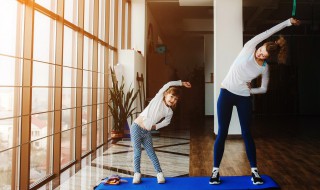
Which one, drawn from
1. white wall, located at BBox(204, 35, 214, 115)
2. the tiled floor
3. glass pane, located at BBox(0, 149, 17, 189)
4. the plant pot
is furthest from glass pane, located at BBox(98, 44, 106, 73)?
white wall, located at BBox(204, 35, 214, 115)

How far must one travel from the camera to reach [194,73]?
1077 centimetres

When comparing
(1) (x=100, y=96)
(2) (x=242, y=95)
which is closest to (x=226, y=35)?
(1) (x=100, y=96)

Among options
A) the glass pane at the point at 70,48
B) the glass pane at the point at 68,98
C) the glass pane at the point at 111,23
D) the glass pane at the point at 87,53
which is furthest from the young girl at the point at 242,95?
the glass pane at the point at 111,23

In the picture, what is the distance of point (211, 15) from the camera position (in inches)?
362

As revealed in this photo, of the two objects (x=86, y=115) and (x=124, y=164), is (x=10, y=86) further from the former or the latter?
(x=86, y=115)

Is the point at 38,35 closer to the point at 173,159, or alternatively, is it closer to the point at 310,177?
the point at 173,159

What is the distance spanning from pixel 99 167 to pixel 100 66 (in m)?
2.08

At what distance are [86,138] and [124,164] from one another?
0.98 metres

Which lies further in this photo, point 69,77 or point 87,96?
point 87,96

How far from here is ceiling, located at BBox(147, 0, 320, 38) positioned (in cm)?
728

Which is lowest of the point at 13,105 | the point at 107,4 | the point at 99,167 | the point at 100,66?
the point at 99,167

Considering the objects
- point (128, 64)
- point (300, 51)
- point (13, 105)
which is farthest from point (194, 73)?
point (13, 105)

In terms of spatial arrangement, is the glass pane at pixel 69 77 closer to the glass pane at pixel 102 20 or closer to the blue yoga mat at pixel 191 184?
the glass pane at pixel 102 20

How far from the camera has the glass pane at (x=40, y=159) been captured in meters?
2.80
